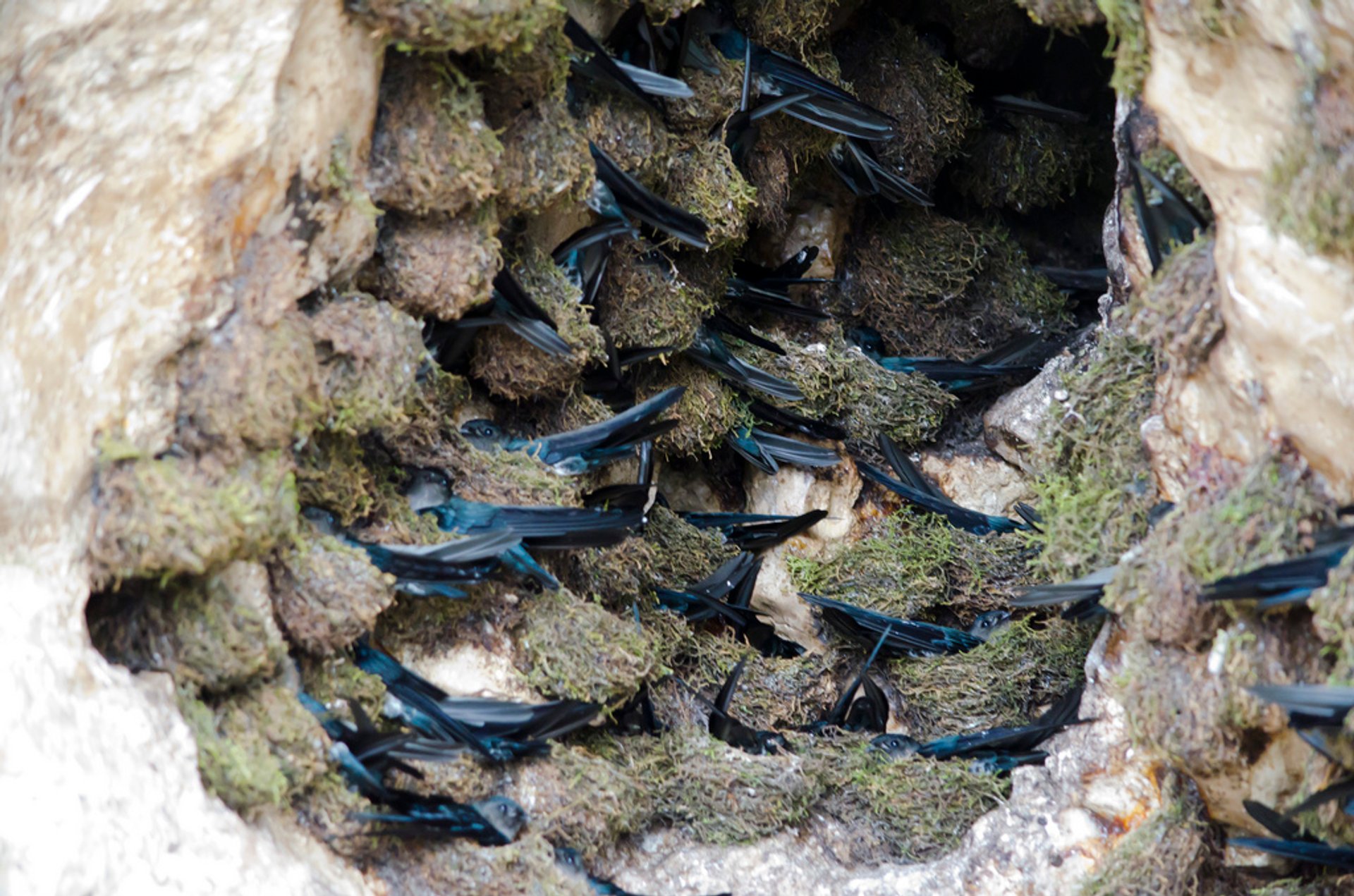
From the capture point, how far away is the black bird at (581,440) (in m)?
Result: 2.23

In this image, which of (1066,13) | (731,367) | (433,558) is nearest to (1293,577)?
(1066,13)

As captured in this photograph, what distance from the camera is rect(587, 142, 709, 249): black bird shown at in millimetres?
2225

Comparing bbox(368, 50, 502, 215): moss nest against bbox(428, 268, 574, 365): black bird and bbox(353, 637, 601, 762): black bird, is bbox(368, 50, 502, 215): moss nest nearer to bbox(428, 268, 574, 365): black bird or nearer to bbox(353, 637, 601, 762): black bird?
bbox(428, 268, 574, 365): black bird

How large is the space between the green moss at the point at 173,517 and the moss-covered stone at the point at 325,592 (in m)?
0.14

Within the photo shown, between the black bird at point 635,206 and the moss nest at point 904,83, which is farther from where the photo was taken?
the moss nest at point 904,83

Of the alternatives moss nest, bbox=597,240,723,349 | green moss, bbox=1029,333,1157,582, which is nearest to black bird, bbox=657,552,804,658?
moss nest, bbox=597,240,723,349

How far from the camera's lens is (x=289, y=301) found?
5.77ft

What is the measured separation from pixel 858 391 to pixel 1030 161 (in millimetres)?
781

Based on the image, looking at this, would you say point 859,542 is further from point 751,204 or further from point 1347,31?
point 1347,31

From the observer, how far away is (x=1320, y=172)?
144 centimetres

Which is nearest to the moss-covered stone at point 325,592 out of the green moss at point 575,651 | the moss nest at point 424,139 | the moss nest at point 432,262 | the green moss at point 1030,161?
the green moss at point 575,651

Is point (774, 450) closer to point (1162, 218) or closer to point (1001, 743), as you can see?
point (1001, 743)

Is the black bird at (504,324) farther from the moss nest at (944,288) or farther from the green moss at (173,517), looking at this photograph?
the moss nest at (944,288)

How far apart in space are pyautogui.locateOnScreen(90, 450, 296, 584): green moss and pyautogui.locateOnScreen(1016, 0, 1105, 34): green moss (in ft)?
4.68
